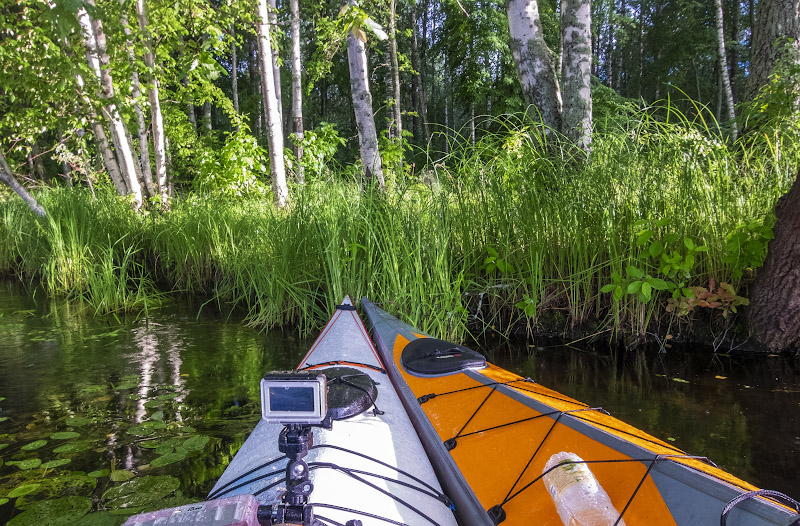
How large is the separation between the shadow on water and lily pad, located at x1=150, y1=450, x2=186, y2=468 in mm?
2056

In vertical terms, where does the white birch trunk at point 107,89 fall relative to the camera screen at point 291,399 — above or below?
above

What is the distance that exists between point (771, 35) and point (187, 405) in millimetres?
7406

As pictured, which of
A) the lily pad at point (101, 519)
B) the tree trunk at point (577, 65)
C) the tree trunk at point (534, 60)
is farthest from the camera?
the tree trunk at point (534, 60)

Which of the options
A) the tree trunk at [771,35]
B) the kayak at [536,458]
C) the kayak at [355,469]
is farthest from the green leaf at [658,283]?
the tree trunk at [771,35]

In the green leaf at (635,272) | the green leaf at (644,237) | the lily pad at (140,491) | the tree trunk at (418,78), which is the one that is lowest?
the lily pad at (140,491)

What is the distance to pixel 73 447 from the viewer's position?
2.26 m

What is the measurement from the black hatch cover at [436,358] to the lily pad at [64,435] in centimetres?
166

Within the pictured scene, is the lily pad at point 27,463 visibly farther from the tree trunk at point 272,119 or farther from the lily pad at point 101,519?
the tree trunk at point 272,119

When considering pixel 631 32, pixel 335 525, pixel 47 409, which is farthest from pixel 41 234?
pixel 631 32

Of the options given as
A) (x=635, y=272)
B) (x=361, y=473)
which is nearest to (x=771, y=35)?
(x=635, y=272)

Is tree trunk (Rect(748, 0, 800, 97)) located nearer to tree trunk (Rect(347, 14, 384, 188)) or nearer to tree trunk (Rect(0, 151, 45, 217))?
tree trunk (Rect(347, 14, 384, 188))

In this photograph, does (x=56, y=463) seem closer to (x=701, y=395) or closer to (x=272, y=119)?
(x=701, y=395)

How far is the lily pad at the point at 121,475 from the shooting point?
198 cm

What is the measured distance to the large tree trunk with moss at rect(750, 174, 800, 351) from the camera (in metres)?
2.99
